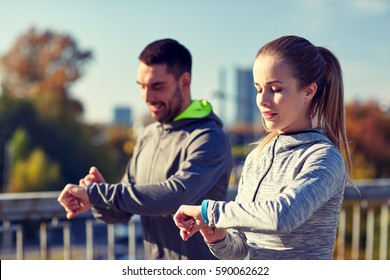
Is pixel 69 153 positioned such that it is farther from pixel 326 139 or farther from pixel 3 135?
pixel 326 139

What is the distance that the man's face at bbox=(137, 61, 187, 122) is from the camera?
5.70 ft

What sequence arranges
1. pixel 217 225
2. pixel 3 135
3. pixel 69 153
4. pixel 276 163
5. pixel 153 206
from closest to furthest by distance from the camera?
pixel 217 225 < pixel 276 163 < pixel 153 206 < pixel 3 135 < pixel 69 153

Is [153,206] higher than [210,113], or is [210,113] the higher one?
[210,113]

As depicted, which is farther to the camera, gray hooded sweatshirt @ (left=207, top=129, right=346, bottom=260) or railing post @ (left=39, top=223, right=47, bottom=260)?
railing post @ (left=39, top=223, right=47, bottom=260)

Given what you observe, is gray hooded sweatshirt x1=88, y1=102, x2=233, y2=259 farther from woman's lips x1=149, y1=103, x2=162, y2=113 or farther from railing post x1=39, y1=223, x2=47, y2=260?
railing post x1=39, y1=223, x2=47, y2=260

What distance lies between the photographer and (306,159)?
3.83 feet

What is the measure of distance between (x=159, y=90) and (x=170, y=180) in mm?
326

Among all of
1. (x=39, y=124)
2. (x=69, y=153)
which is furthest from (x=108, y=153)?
(x=39, y=124)

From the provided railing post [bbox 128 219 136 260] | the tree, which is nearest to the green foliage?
the tree

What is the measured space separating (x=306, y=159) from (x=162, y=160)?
2.18 ft

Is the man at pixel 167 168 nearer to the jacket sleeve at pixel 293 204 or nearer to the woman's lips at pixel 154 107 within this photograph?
the woman's lips at pixel 154 107

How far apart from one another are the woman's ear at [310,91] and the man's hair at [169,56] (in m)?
0.65

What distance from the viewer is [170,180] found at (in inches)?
62.1

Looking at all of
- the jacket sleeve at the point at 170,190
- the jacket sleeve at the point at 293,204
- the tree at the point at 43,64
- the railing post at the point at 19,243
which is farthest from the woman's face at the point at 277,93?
the tree at the point at 43,64
